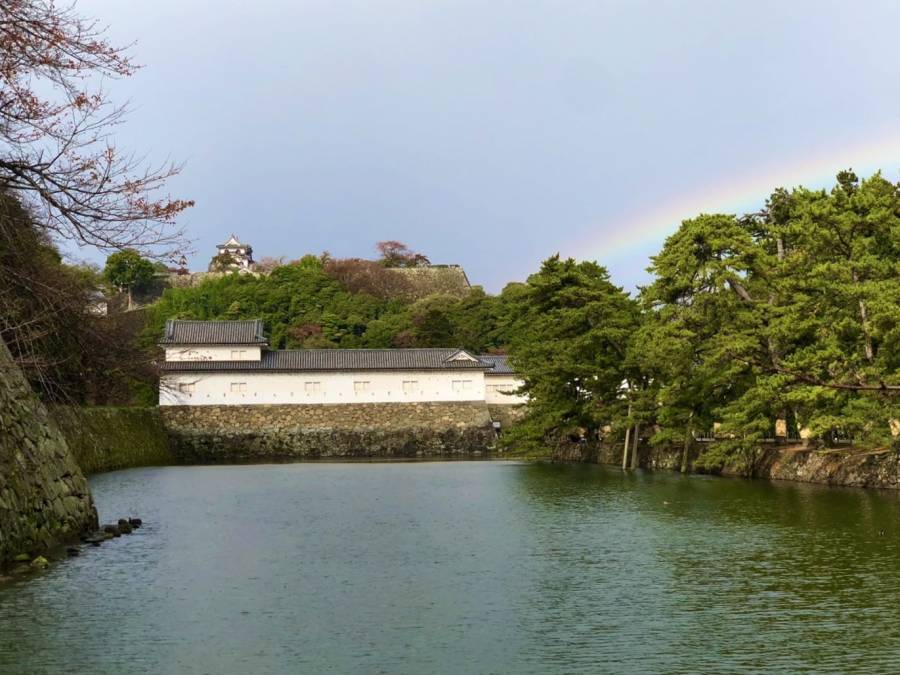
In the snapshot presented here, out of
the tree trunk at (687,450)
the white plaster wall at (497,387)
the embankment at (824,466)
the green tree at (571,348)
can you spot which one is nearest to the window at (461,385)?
the white plaster wall at (497,387)

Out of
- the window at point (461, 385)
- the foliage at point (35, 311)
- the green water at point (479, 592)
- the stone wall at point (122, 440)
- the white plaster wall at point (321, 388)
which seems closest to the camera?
the green water at point (479, 592)

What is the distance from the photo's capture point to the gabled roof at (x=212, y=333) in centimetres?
4222

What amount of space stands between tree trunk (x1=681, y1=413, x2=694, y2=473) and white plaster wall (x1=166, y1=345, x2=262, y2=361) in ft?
73.7

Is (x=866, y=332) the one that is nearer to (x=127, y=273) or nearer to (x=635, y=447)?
(x=635, y=447)

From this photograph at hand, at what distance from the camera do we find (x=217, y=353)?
140ft

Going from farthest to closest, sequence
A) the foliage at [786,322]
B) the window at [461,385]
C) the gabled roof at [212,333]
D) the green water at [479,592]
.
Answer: the window at [461,385], the gabled roof at [212,333], the foliage at [786,322], the green water at [479,592]

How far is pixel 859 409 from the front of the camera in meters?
18.2

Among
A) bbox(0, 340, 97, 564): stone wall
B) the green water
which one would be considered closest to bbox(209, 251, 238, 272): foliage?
the green water

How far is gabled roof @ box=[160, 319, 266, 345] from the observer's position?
4222 cm

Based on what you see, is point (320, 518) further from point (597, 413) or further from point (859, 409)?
point (597, 413)

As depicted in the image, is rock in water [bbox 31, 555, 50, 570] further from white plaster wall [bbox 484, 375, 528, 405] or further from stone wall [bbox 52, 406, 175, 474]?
white plaster wall [bbox 484, 375, 528, 405]

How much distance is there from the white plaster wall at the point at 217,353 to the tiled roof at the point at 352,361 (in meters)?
0.44

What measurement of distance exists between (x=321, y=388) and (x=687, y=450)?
2106 cm

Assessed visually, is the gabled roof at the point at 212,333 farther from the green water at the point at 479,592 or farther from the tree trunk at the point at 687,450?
the green water at the point at 479,592
